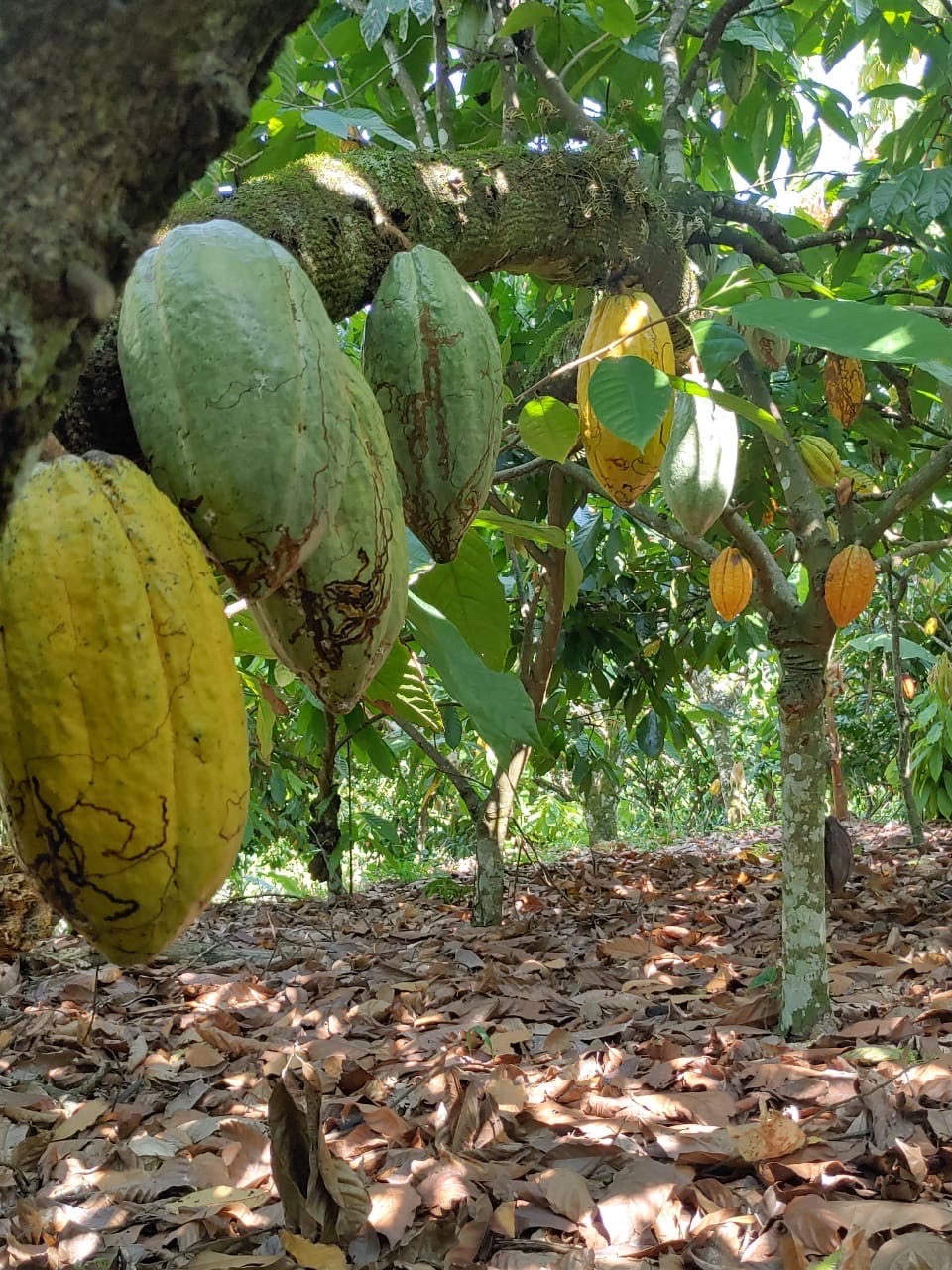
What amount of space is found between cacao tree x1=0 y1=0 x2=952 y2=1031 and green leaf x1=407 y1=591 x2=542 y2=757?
17 millimetres

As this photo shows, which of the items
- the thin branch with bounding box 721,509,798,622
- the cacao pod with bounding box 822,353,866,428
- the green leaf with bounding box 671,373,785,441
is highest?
the green leaf with bounding box 671,373,785,441

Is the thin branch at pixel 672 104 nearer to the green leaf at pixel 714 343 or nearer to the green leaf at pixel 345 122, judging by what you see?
the green leaf at pixel 345 122

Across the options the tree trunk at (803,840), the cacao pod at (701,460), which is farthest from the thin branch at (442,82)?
the tree trunk at (803,840)

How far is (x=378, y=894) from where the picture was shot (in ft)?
16.1

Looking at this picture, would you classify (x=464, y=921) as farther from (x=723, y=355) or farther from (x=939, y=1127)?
(x=723, y=355)

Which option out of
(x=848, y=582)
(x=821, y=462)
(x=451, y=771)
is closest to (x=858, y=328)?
(x=848, y=582)

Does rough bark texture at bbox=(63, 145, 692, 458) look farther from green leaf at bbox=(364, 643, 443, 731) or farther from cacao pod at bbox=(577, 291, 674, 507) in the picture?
green leaf at bbox=(364, 643, 443, 731)

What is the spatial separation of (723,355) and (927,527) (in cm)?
314

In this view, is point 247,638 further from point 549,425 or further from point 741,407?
point 741,407

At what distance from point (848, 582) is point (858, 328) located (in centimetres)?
161

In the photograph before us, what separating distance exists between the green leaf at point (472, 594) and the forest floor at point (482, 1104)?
73 cm

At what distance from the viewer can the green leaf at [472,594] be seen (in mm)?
1049

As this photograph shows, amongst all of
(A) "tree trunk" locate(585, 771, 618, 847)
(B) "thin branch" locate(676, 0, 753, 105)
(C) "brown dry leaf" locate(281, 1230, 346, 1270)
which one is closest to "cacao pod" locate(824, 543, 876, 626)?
(B) "thin branch" locate(676, 0, 753, 105)

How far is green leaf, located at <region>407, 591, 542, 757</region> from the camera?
0.76 m
